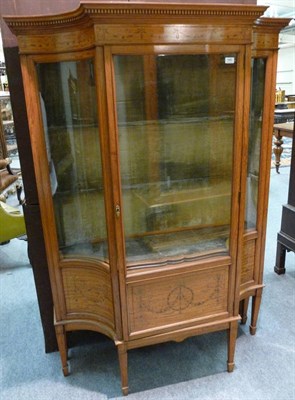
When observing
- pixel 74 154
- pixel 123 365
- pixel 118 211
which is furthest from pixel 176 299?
pixel 74 154

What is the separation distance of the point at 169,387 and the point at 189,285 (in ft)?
1.65

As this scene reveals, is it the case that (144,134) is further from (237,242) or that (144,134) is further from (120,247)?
(237,242)

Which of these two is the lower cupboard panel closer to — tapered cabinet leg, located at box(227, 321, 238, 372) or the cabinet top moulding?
tapered cabinet leg, located at box(227, 321, 238, 372)

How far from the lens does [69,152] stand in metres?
1.39

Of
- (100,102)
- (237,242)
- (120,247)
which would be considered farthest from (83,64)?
(237,242)

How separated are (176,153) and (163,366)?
1.02 m

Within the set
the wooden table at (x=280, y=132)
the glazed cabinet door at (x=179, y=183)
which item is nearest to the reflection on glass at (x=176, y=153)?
the glazed cabinet door at (x=179, y=183)

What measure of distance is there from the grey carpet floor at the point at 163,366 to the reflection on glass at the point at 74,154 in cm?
63

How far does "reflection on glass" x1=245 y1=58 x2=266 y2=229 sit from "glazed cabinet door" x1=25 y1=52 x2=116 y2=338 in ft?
2.33

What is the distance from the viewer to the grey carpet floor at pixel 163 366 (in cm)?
149

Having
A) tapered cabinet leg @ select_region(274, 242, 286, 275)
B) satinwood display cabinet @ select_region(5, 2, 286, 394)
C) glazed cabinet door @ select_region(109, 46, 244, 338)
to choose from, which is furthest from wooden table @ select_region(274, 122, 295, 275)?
glazed cabinet door @ select_region(109, 46, 244, 338)

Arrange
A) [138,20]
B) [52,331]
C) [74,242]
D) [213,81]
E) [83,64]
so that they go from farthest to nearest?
1. [52,331]
2. [74,242]
3. [213,81]
4. [83,64]
5. [138,20]

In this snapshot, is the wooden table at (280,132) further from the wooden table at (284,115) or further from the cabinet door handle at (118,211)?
the cabinet door handle at (118,211)

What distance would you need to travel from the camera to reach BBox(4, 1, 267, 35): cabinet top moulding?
1017 mm
